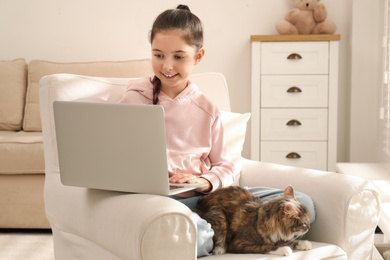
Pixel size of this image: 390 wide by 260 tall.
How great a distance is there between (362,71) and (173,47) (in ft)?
7.34

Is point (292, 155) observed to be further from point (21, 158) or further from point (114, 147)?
point (114, 147)

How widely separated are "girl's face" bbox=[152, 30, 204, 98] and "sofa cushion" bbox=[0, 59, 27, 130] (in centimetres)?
194

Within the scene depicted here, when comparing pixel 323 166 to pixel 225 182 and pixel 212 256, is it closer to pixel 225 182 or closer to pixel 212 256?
pixel 225 182

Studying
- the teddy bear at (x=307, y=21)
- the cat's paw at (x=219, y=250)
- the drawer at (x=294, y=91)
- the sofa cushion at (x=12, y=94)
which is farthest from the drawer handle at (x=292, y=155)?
the cat's paw at (x=219, y=250)

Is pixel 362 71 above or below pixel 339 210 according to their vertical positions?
above

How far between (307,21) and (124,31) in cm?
127

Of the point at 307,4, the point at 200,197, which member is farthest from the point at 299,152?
the point at 200,197

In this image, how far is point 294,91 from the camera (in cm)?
347

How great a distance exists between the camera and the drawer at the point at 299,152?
3.51 metres

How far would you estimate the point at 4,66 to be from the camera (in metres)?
3.48

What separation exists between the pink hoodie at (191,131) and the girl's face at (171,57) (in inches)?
3.1

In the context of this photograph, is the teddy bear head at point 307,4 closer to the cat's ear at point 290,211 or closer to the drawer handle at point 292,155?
the drawer handle at point 292,155

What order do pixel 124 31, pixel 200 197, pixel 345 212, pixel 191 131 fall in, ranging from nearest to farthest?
pixel 345 212 → pixel 200 197 → pixel 191 131 → pixel 124 31

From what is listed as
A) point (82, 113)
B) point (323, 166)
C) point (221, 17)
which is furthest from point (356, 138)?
point (82, 113)
